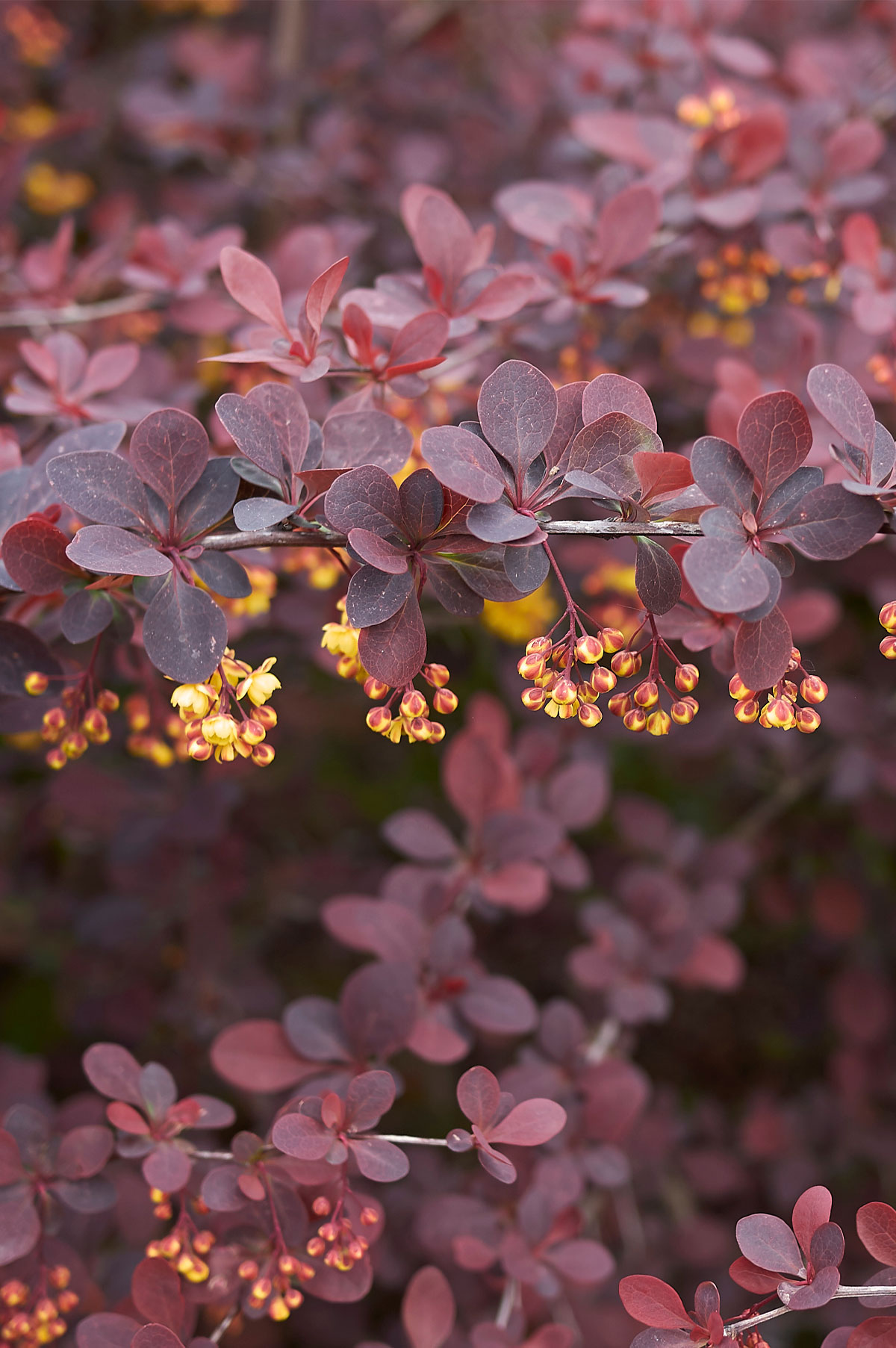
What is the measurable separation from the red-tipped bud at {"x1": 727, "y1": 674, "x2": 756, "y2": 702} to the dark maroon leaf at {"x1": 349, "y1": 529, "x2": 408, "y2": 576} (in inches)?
Answer: 11.1

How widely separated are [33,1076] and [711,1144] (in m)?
1.28

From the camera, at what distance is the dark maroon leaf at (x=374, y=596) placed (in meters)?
0.74

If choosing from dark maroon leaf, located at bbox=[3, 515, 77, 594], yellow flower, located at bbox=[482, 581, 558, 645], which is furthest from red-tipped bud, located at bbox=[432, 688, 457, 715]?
yellow flower, located at bbox=[482, 581, 558, 645]

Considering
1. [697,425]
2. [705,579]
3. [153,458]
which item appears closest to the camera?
[705,579]

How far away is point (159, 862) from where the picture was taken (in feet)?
5.39

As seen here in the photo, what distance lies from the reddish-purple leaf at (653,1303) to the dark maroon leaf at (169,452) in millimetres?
771

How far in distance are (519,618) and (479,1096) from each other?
0.88m

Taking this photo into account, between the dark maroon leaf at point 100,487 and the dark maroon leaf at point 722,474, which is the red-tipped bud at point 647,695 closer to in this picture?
the dark maroon leaf at point 722,474

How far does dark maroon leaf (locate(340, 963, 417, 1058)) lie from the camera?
3.37 ft

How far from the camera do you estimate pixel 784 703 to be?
0.76m

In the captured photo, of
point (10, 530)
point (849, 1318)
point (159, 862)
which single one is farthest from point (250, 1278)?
point (849, 1318)

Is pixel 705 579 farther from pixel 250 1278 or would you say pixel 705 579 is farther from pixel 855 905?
pixel 855 905

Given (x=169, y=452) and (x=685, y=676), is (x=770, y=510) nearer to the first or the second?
(x=685, y=676)

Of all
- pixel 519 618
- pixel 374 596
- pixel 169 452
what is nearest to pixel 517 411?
pixel 374 596
